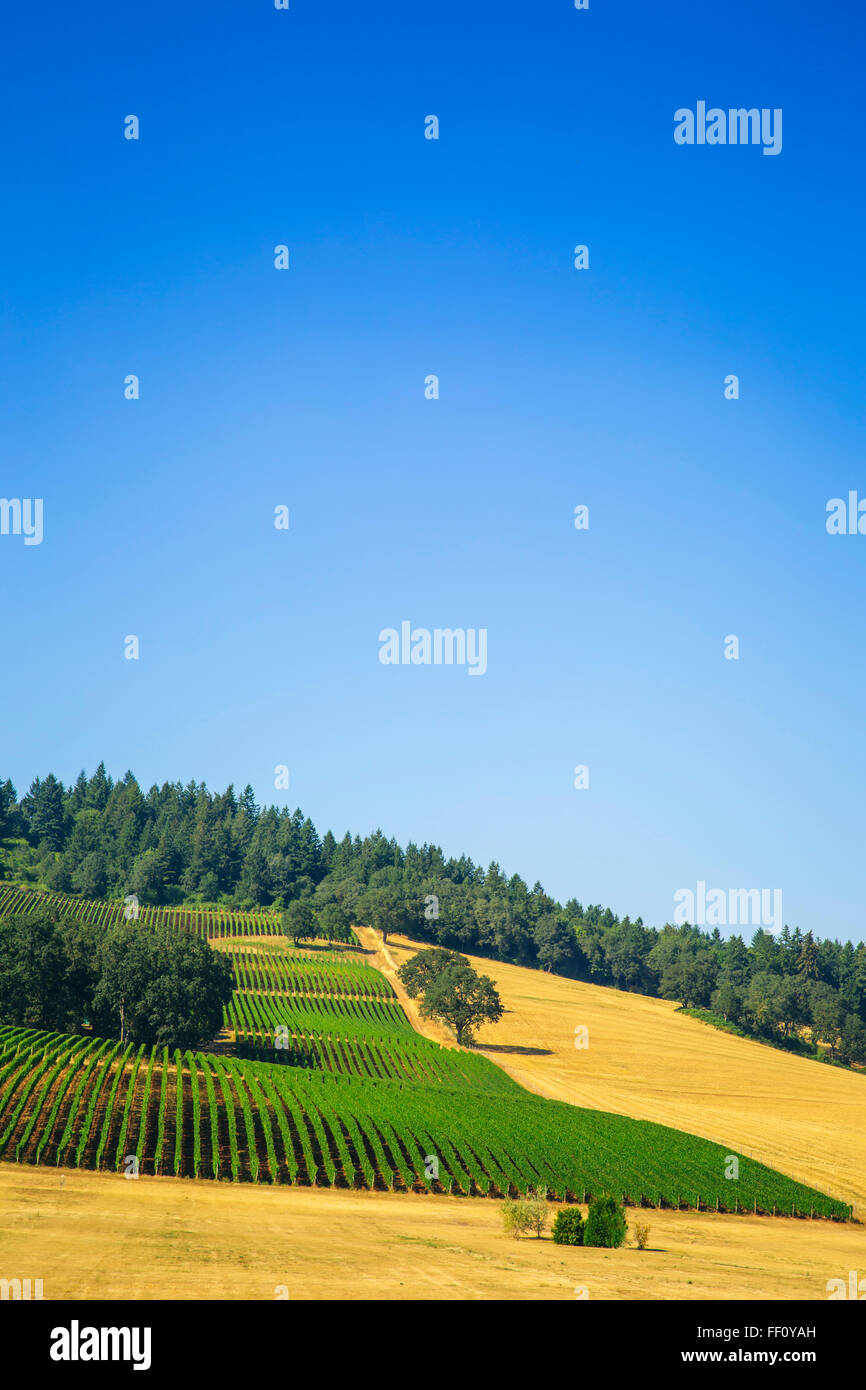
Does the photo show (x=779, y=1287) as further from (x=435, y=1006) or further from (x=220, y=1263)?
(x=435, y=1006)

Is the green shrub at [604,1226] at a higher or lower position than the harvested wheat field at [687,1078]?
higher

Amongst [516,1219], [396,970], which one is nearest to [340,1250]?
[516,1219]

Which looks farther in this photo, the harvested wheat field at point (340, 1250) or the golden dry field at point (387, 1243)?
the golden dry field at point (387, 1243)

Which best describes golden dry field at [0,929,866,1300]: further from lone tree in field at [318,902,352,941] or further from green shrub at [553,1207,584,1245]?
lone tree in field at [318,902,352,941]

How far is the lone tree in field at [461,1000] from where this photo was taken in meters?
100

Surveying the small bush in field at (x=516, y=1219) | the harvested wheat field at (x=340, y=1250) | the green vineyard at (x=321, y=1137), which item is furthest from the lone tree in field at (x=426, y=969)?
the small bush in field at (x=516, y=1219)

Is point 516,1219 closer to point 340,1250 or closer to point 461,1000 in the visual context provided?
point 340,1250

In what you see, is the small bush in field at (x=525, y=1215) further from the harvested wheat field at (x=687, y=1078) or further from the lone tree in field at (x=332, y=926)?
the lone tree in field at (x=332, y=926)

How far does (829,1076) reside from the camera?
120 m

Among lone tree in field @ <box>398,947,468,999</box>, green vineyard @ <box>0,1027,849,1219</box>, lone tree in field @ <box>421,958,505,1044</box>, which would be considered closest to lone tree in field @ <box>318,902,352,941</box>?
lone tree in field @ <box>398,947,468,999</box>

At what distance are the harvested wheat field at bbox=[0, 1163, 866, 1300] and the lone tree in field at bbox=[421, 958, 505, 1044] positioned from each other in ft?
172

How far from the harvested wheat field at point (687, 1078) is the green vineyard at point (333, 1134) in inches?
325

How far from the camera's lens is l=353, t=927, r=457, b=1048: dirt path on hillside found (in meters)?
109
